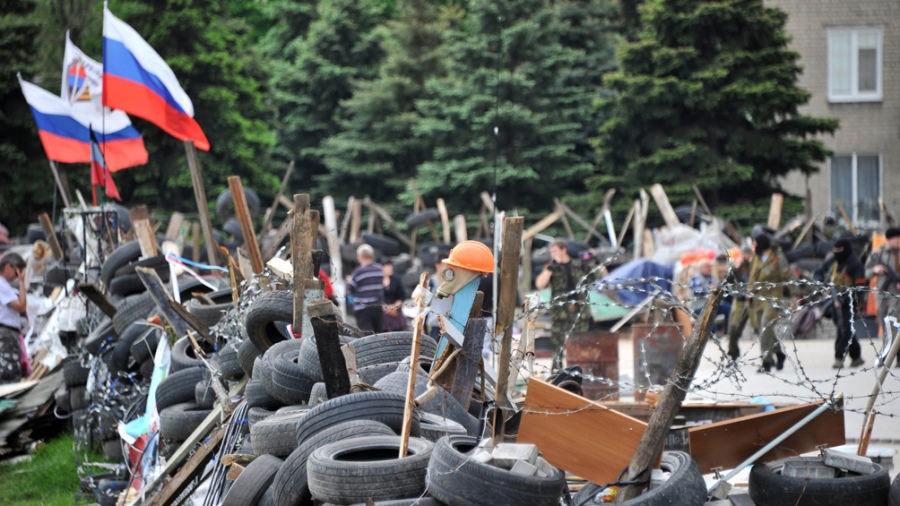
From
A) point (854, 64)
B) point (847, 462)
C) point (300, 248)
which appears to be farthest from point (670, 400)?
point (854, 64)

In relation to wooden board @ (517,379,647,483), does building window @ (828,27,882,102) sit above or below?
above

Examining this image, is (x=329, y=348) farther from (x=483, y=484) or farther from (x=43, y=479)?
(x=43, y=479)

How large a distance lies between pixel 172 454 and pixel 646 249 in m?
17.1

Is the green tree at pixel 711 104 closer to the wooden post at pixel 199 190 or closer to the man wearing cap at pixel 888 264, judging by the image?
the man wearing cap at pixel 888 264

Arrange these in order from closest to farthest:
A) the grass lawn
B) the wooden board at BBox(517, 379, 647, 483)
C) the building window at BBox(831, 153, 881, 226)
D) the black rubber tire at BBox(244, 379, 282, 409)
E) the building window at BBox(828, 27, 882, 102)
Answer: the wooden board at BBox(517, 379, 647, 483)
the black rubber tire at BBox(244, 379, 282, 409)
the grass lawn
the building window at BBox(828, 27, 882, 102)
the building window at BBox(831, 153, 881, 226)

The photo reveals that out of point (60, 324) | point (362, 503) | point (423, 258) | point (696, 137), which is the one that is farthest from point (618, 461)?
point (696, 137)

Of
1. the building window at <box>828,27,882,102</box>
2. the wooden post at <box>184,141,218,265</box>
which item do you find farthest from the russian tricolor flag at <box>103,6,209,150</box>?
the building window at <box>828,27,882,102</box>

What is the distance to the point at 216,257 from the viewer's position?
42.5 ft

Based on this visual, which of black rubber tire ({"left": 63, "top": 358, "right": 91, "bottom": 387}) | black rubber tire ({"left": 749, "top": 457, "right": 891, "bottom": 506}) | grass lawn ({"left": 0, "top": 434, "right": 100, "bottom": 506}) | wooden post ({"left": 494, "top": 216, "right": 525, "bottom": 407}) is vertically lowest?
grass lawn ({"left": 0, "top": 434, "right": 100, "bottom": 506})

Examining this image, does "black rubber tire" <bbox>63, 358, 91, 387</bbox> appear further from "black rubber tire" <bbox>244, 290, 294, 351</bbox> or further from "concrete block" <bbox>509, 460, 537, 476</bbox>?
"concrete block" <bbox>509, 460, 537, 476</bbox>

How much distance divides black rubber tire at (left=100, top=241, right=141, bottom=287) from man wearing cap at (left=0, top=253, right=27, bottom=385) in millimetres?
1103

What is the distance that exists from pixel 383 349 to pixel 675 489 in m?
2.78

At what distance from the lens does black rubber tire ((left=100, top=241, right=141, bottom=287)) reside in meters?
13.0

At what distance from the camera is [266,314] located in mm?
8727
